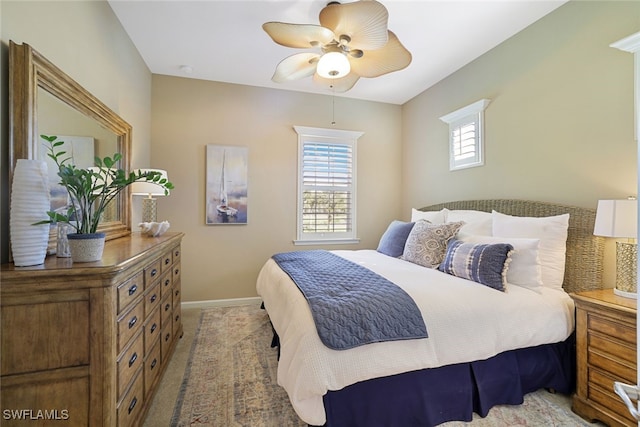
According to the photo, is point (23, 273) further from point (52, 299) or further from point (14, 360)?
point (14, 360)

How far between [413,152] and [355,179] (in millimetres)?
942

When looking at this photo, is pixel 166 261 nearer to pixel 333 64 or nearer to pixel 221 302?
pixel 221 302

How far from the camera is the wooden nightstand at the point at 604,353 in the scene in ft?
4.87

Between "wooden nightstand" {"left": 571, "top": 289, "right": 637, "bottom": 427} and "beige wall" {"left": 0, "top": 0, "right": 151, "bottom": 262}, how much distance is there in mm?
3076

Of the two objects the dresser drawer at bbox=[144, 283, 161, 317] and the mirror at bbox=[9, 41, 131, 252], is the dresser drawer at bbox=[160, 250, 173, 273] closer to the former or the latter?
the dresser drawer at bbox=[144, 283, 161, 317]

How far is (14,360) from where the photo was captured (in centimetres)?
107

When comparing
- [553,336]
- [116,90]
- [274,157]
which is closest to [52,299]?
[116,90]

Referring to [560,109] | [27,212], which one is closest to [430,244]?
[560,109]

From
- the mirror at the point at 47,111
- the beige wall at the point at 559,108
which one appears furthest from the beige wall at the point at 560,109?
the mirror at the point at 47,111

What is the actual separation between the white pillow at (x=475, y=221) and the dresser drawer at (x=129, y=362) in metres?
2.68

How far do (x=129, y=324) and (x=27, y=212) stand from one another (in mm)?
672

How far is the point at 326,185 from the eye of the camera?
158 inches

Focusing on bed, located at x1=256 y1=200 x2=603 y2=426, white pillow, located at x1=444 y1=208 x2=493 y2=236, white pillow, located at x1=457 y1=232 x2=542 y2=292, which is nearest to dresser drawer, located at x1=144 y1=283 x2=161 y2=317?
bed, located at x1=256 y1=200 x2=603 y2=426

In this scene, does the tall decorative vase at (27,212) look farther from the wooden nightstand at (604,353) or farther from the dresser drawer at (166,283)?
the wooden nightstand at (604,353)
